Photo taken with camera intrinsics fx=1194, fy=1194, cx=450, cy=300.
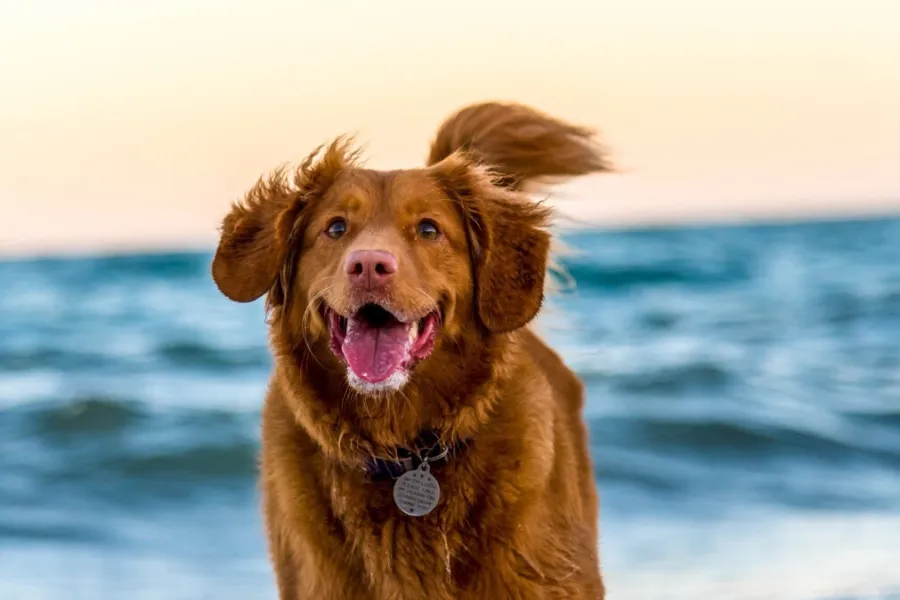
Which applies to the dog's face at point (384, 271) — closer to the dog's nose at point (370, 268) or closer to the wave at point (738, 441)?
the dog's nose at point (370, 268)

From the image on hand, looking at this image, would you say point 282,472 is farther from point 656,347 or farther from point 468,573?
point 656,347

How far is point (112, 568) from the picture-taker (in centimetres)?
612

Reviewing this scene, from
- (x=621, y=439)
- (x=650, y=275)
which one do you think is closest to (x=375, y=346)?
(x=621, y=439)

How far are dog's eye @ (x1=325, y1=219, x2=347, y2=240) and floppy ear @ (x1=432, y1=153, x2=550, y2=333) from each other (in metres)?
0.36

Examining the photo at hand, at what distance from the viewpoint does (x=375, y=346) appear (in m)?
3.43

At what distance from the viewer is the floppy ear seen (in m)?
3.63

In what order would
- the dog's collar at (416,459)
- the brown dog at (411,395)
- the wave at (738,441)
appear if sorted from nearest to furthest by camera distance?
1. the brown dog at (411,395)
2. the dog's collar at (416,459)
3. the wave at (738,441)

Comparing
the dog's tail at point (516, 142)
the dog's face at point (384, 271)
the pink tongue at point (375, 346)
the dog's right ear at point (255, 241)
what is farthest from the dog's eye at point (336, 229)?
the dog's tail at point (516, 142)

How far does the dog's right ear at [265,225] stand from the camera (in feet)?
12.1

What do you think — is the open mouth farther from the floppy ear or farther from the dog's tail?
the dog's tail

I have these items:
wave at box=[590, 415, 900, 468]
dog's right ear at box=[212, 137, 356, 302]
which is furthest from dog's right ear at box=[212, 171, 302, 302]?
wave at box=[590, 415, 900, 468]

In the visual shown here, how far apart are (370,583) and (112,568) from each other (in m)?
3.00

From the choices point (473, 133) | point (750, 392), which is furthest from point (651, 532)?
point (750, 392)

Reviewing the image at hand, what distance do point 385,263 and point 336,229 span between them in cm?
42
